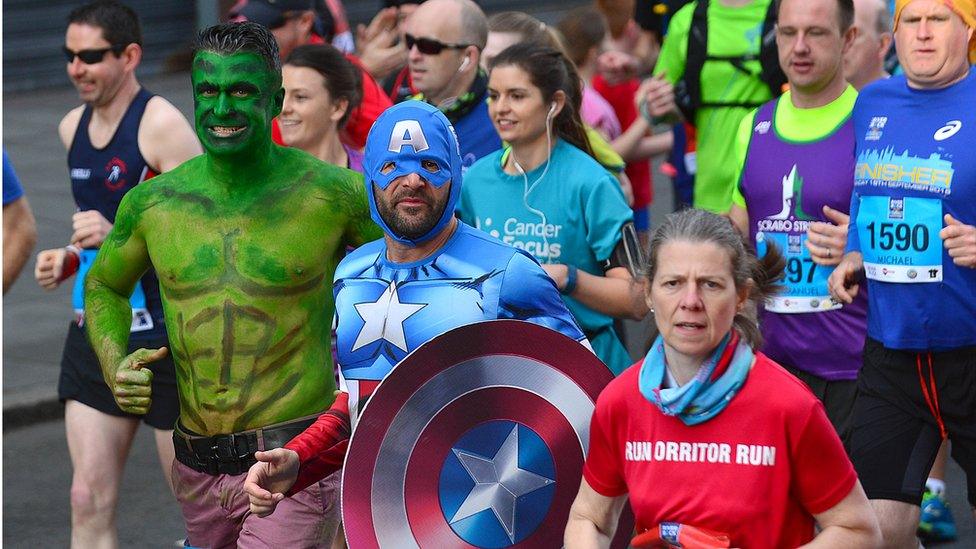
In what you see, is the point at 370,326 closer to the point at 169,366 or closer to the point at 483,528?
the point at 483,528

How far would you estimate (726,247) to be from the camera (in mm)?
4289

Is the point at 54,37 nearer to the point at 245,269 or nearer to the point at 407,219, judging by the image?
the point at 245,269

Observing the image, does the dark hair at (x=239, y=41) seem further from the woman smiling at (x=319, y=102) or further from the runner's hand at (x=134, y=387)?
the woman smiling at (x=319, y=102)

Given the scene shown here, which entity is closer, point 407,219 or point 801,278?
point 407,219

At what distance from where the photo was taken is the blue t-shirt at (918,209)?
237 inches

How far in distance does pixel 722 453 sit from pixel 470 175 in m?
3.04

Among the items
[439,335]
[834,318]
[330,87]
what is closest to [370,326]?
[439,335]

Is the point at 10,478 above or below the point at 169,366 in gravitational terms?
below

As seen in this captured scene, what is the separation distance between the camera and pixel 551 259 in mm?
6707

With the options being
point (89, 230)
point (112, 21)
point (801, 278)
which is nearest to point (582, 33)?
point (112, 21)

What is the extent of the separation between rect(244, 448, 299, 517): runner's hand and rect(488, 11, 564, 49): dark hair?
Answer: 3.67m

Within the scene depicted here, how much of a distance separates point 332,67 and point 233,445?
8.61 feet

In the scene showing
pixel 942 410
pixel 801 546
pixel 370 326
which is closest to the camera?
pixel 801 546

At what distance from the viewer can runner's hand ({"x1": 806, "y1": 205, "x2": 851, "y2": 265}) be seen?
638 cm
